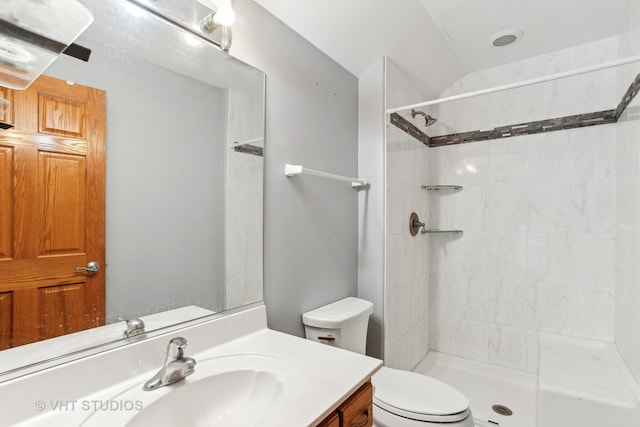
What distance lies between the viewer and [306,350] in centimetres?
111

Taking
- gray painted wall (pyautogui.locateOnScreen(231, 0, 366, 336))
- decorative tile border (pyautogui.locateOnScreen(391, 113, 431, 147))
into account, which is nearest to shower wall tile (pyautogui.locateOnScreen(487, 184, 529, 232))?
decorative tile border (pyautogui.locateOnScreen(391, 113, 431, 147))

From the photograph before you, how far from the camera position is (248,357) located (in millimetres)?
1076

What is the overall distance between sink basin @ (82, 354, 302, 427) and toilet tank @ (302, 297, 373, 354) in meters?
0.49

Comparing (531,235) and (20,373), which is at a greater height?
(531,235)

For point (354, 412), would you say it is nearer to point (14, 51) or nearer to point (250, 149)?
point (250, 149)

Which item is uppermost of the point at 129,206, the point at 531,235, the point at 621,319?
the point at 129,206

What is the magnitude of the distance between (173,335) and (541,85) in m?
2.66

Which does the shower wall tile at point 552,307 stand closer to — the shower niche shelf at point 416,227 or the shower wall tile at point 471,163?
the shower niche shelf at point 416,227

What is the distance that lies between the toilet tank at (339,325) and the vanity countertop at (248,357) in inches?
11.9

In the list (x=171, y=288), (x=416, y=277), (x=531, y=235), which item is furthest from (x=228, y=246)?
(x=531, y=235)

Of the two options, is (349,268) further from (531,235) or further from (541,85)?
(541,85)

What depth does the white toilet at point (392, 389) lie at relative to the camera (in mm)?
1341

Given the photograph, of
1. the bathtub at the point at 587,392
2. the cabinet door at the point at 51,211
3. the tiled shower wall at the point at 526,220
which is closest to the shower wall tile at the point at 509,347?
the tiled shower wall at the point at 526,220

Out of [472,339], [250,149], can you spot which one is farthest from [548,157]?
[250,149]
